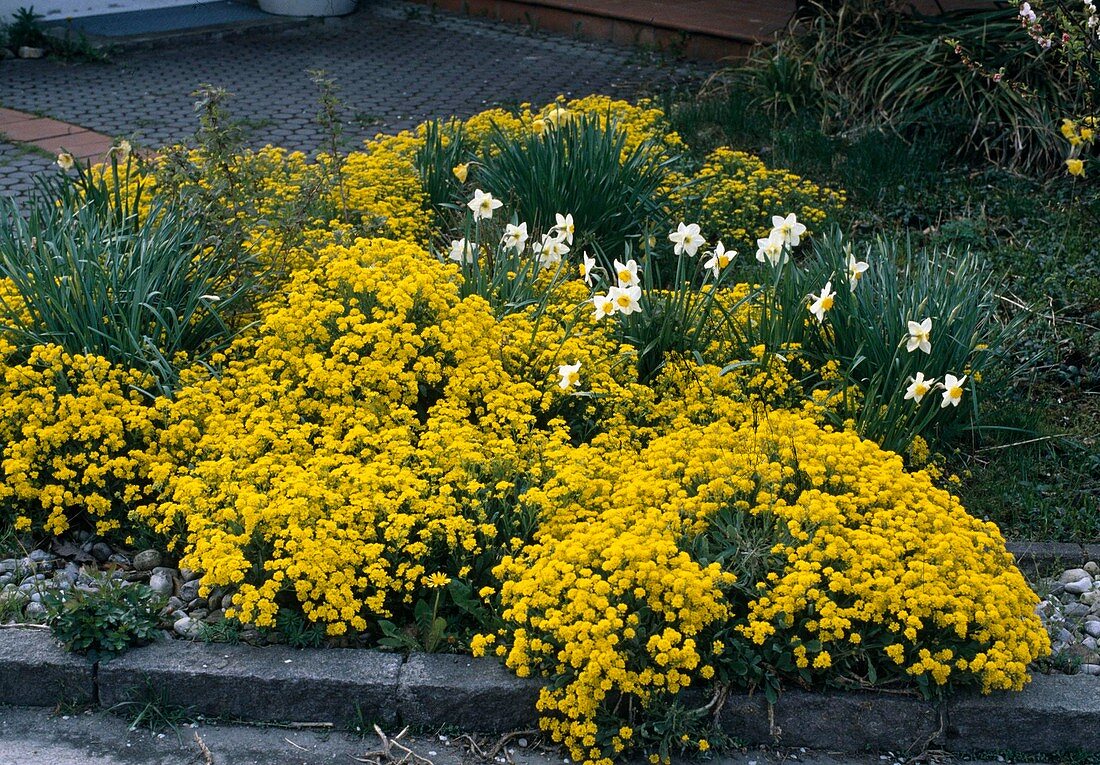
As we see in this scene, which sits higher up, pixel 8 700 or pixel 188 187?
pixel 188 187

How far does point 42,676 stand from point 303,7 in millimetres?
9706

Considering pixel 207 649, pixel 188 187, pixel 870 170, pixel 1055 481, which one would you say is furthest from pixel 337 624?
pixel 870 170

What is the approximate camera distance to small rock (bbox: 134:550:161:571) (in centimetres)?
381

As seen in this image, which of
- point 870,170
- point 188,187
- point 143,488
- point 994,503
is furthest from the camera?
point 870,170

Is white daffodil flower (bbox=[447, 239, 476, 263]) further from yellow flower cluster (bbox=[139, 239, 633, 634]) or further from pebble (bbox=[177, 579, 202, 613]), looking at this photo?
pebble (bbox=[177, 579, 202, 613])

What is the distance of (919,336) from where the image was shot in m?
4.05

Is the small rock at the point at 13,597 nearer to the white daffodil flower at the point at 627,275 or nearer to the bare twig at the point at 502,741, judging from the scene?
the bare twig at the point at 502,741

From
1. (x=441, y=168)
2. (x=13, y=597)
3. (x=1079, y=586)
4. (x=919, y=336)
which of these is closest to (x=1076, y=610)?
(x=1079, y=586)

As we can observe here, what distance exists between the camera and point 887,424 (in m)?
4.11

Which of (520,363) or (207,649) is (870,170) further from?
(207,649)

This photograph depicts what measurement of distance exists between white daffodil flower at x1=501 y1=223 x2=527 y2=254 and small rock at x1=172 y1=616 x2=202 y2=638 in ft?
6.46

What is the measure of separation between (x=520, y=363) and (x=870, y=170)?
10.7 feet

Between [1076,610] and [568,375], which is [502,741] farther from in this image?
[1076,610]

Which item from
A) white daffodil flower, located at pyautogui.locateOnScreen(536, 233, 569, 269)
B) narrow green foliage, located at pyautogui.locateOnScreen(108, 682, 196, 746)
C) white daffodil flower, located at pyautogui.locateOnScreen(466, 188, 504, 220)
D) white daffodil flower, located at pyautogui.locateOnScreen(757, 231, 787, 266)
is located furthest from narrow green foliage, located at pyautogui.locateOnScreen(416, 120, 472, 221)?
narrow green foliage, located at pyautogui.locateOnScreen(108, 682, 196, 746)
